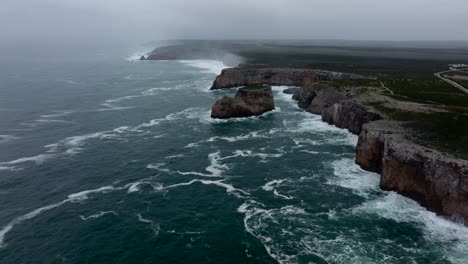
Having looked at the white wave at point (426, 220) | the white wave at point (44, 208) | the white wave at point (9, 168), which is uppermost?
the white wave at point (426, 220)

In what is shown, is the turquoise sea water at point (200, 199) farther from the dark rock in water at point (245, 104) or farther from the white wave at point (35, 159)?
the dark rock in water at point (245, 104)

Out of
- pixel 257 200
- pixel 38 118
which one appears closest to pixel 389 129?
pixel 257 200

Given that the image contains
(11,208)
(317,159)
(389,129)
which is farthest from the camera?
(317,159)

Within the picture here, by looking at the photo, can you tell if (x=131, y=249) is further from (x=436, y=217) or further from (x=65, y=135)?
(x=65, y=135)

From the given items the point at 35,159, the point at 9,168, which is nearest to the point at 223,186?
the point at 35,159

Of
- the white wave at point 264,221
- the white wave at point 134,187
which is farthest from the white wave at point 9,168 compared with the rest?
the white wave at point 264,221

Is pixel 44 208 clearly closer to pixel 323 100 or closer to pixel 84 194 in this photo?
pixel 84 194
